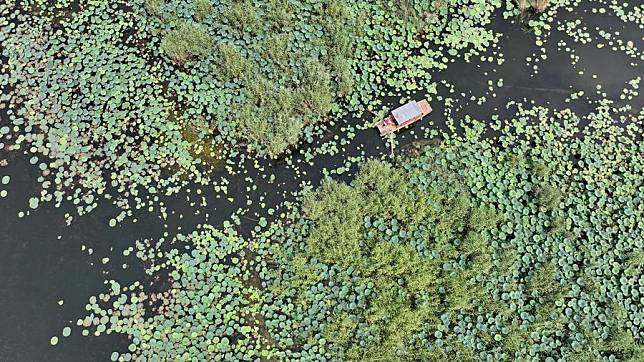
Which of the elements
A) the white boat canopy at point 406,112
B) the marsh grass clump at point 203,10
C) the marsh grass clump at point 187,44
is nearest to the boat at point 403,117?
the white boat canopy at point 406,112

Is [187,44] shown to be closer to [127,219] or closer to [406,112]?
[127,219]

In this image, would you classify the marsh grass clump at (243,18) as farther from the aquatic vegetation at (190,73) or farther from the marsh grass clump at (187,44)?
the marsh grass clump at (187,44)

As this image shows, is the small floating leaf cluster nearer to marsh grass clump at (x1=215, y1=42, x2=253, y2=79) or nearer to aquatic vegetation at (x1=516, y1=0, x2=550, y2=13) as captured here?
marsh grass clump at (x1=215, y1=42, x2=253, y2=79)

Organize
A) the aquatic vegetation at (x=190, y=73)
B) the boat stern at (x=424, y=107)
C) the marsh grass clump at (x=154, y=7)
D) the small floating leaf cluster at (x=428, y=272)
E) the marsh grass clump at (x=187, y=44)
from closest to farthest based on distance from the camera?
the small floating leaf cluster at (x=428, y=272), the aquatic vegetation at (x=190, y=73), the boat stern at (x=424, y=107), the marsh grass clump at (x=187, y=44), the marsh grass clump at (x=154, y=7)

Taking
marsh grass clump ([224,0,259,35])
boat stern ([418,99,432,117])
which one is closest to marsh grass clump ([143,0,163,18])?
marsh grass clump ([224,0,259,35])

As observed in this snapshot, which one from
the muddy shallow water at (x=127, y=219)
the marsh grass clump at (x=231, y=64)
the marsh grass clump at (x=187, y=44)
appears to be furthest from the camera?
the marsh grass clump at (x=187, y=44)

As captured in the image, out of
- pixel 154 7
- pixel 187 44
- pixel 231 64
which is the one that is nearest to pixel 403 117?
pixel 231 64

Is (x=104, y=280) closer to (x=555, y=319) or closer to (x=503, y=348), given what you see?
(x=503, y=348)
